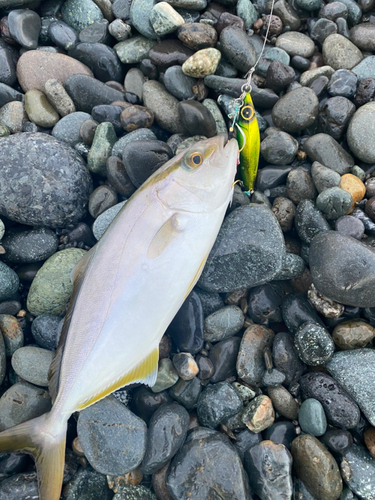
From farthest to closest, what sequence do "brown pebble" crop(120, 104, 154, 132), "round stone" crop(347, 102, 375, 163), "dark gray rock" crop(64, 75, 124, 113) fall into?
"dark gray rock" crop(64, 75, 124, 113) → "brown pebble" crop(120, 104, 154, 132) → "round stone" crop(347, 102, 375, 163)

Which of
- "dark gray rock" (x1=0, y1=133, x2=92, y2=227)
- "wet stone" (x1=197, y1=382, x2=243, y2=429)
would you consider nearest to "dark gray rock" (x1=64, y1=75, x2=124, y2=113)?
"dark gray rock" (x1=0, y1=133, x2=92, y2=227)

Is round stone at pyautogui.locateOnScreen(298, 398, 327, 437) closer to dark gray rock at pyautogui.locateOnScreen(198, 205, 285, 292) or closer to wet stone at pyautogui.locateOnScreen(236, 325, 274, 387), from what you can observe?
wet stone at pyautogui.locateOnScreen(236, 325, 274, 387)

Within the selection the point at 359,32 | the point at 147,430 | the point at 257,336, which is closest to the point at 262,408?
the point at 257,336

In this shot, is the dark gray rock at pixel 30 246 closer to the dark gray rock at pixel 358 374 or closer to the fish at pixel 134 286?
the fish at pixel 134 286

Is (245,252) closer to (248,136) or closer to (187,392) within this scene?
(248,136)

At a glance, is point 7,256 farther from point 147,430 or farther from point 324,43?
point 324,43
